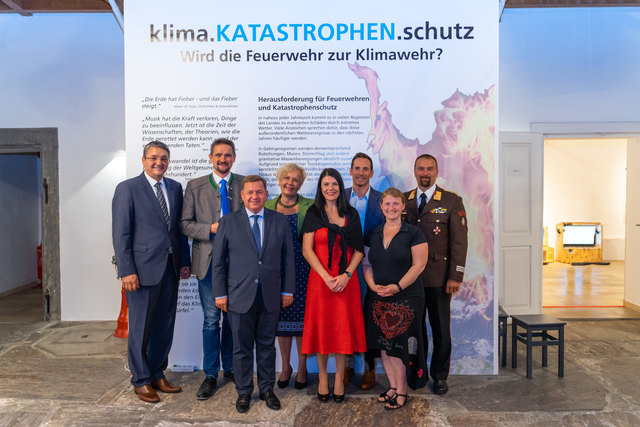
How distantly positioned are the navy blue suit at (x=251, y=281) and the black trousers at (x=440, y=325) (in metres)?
1.11

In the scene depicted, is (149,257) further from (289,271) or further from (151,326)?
(289,271)

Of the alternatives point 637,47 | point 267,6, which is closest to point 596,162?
point 637,47

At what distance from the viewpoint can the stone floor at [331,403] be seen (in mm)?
3178

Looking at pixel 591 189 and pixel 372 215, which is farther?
pixel 591 189

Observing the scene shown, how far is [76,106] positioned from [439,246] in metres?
4.70

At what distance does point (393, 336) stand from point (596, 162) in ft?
32.8

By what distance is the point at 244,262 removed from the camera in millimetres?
3223

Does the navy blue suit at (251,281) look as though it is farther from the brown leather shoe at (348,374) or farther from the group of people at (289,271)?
the brown leather shoe at (348,374)

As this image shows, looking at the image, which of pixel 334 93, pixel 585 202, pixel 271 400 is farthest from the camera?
pixel 585 202

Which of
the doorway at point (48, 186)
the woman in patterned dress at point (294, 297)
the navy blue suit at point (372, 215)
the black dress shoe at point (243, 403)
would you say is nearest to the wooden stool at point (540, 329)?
the navy blue suit at point (372, 215)

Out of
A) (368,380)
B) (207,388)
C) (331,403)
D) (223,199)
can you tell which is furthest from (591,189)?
(207,388)

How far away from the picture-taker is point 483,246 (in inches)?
158

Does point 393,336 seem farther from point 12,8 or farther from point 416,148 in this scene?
point 12,8

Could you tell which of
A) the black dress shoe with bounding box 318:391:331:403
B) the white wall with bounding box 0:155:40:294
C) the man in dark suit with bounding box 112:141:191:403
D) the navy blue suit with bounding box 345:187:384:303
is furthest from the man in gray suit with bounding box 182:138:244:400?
the white wall with bounding box 0:155:40:294
